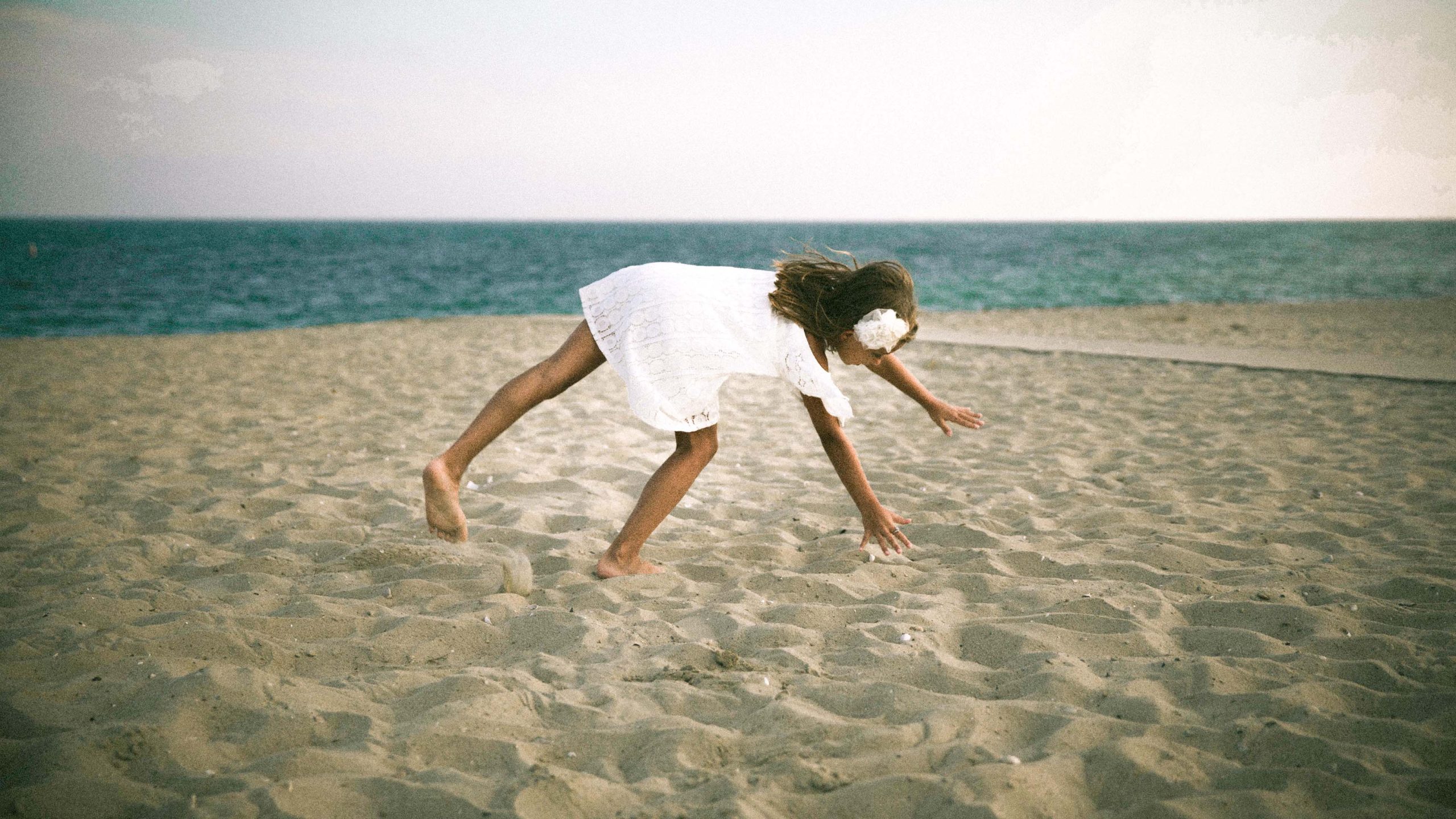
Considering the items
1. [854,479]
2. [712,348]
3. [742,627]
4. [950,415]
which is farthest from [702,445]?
[950,415]

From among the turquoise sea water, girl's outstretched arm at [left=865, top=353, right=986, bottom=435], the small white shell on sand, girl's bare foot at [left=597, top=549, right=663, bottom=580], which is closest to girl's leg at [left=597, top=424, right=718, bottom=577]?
girl's bare foot at [left=597, top=549, right=663, bottom=580]

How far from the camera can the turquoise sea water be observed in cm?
1736

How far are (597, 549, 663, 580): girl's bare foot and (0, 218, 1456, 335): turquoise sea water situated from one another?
1.77 m

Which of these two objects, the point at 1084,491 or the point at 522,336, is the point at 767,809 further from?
the point at 522,336

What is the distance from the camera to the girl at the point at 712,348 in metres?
2.76

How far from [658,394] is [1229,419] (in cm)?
459

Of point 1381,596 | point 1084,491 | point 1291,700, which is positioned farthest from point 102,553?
point 1381,596

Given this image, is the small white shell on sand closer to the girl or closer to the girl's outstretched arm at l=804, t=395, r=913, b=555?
the girl

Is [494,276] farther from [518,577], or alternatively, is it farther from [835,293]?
[835,293]

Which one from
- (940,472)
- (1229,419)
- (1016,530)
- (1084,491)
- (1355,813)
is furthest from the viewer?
(1229,419)

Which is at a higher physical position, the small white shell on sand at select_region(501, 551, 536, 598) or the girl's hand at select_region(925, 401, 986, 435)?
the girl's hand at select_region(925, 401, 986, 435)

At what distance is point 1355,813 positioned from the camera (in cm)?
167

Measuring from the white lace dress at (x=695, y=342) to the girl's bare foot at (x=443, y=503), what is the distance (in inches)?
27.1

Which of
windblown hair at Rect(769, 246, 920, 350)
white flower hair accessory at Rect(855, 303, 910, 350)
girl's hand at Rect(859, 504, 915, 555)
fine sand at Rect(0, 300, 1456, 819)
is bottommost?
fine sand at Rect(0, 300, 1456, 819)
